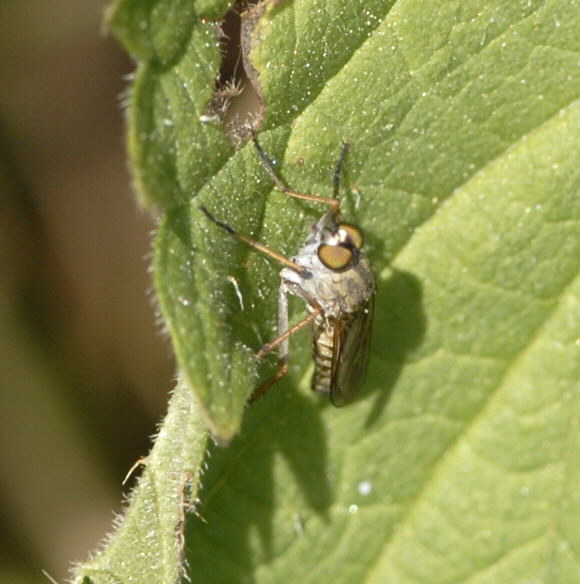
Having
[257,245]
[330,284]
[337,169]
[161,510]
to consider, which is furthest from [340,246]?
[161,510]

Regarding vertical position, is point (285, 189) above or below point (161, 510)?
above

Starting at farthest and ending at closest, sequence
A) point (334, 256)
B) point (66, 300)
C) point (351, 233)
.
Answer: point (66, 300)
point (334, 256)
point (351, 233)

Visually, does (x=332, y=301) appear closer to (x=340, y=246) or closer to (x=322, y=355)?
(x=322, y=355)

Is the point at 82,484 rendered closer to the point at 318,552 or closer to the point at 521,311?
the point at 318,552

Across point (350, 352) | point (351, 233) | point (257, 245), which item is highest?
point (257, 245)

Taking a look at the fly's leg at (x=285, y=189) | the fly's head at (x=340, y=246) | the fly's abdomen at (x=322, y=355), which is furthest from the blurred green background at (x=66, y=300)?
the fly's leg at (x=285, y=189)
